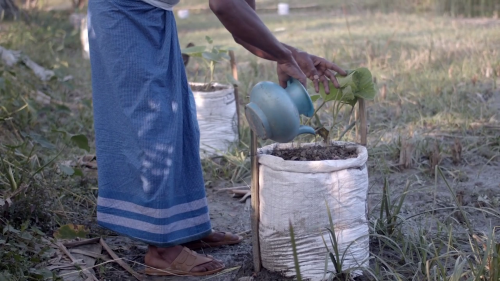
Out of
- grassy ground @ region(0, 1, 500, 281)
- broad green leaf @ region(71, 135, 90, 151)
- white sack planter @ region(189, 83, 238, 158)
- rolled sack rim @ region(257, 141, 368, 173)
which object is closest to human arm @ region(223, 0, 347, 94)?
rolled sack rim @ region(257, 141, 368, 173)

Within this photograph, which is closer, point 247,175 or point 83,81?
point 247,175

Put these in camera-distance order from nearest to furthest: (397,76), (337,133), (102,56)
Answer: (102,56) < (337,133) < (397,76)

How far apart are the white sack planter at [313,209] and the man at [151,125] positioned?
0.28 m

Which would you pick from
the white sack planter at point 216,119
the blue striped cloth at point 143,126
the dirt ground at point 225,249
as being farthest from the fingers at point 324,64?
the white sack planter at point 216,119

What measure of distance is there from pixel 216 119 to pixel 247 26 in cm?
173

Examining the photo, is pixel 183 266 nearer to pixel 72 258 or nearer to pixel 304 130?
pixel 72 258

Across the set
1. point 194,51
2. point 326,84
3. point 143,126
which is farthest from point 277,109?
point 194,51

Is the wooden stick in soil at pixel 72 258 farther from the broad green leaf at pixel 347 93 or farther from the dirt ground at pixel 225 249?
the broad green leaf at pixel 347 93

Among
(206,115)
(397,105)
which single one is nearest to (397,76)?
(397,105)

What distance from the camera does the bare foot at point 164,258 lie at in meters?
2.22

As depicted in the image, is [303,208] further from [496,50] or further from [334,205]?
[496,50]

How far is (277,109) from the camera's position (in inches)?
72.9

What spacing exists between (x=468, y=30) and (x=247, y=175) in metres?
4.69

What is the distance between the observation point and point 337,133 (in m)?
3.29
